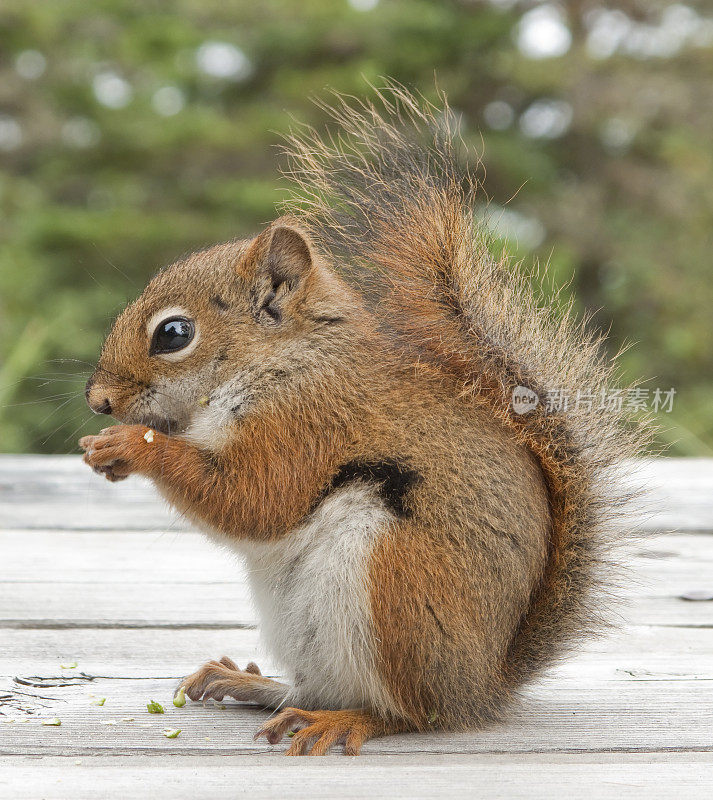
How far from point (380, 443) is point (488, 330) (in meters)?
0.26

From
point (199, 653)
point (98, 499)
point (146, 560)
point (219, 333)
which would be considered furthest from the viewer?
point (98, 499)

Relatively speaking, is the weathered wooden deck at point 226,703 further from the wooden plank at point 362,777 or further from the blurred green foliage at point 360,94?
the blurred green foliage at point 360,94

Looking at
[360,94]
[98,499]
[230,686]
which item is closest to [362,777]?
[230,686]

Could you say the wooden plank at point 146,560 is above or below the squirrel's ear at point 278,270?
below

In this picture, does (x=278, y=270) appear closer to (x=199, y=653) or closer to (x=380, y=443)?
(x=380, y=443)

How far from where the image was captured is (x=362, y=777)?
3.77ft

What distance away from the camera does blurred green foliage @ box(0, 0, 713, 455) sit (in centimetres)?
749

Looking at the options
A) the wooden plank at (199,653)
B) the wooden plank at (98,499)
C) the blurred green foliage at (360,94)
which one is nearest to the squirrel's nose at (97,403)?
the wooden plank at (199,653)

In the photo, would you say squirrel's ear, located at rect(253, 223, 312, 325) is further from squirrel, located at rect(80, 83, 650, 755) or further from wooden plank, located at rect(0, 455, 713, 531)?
wooden plank, located at rect(0, 455, 713, 531)

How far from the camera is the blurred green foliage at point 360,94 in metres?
7.49

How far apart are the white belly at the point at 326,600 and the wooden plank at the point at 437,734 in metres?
0.09

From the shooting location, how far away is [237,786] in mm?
1111

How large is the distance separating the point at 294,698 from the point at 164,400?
1.61ft


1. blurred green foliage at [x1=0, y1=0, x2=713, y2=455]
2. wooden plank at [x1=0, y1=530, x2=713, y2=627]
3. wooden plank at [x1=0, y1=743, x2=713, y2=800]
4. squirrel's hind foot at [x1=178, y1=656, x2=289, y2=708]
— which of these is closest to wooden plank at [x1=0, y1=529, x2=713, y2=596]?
wooden plank at [x1=0, y1=530, x2=713, y2=627]
